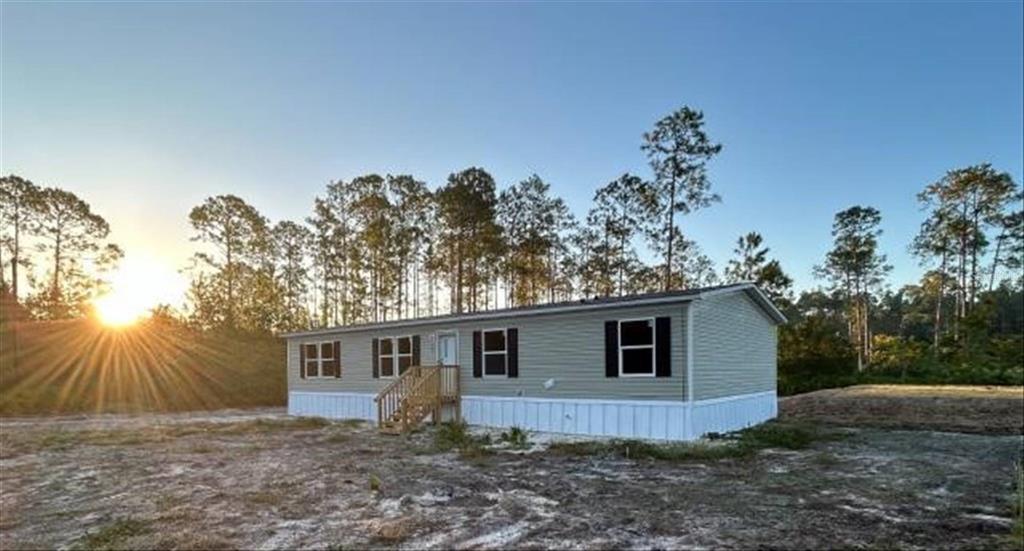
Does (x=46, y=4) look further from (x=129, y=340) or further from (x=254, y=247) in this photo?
(x=254, y=247)

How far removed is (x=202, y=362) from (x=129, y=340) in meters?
2.87

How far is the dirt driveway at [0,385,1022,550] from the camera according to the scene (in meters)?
5.28

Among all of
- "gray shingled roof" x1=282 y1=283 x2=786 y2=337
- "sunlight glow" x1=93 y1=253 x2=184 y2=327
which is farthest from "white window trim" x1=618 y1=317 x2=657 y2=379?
"sunlight glow" x1=93 y1=253 x2=184 y2=327

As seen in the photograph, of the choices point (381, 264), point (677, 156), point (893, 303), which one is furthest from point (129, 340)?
point (893, 303)

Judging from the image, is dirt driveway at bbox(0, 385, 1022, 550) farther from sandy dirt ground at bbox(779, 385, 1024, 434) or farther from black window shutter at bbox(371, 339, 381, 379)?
black window shutter at bbox(371, 339, 381, 379)

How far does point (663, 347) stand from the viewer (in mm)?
11312

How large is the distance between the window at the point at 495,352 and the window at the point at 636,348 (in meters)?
3.01

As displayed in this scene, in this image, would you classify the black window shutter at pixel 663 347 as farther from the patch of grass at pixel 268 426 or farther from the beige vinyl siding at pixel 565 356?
the patch of grass at pixel 268 426

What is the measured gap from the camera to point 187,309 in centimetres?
3152

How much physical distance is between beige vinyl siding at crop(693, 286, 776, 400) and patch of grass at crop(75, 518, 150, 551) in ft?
28.8

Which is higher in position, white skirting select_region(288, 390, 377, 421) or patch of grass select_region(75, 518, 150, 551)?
patch of grass select_region(75, 518, 150, 551)

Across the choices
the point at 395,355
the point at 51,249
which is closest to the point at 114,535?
the point at 395,355

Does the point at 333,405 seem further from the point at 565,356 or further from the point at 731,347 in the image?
the point at 731,347

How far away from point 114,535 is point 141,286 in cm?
3083
